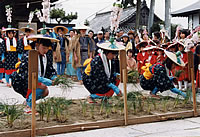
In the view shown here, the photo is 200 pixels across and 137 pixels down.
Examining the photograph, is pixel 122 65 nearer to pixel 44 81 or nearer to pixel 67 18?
pixel 44 81

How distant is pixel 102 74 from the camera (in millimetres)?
6113

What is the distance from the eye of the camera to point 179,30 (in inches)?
366

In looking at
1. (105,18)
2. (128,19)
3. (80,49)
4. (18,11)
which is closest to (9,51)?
(80,49)

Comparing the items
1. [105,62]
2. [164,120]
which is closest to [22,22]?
[105,62]

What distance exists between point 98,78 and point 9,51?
4172mm

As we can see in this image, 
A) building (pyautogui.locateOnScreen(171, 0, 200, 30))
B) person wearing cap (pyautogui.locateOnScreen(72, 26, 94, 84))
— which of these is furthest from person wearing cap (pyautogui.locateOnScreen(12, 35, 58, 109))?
building (pyautogui.locateOnScreen(171, 0, 200, 30))

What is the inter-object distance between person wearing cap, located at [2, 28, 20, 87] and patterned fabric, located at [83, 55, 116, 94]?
3825 millimetres

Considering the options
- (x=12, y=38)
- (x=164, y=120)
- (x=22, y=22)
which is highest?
(x=22, y=22)

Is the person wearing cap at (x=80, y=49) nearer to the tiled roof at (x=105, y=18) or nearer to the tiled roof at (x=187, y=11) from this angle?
the tiled roof at (x=187, y=11)

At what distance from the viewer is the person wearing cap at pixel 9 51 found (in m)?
9.21

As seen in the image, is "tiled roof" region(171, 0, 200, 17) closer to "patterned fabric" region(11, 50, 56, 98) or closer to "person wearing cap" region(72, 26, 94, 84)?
"person wearing cap" region(72, 26, 94, 84)

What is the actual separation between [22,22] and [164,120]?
1454cm

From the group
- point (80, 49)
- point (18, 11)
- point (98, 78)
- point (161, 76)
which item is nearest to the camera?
point (98, 78)

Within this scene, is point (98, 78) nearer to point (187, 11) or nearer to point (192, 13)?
point (187, 11)
